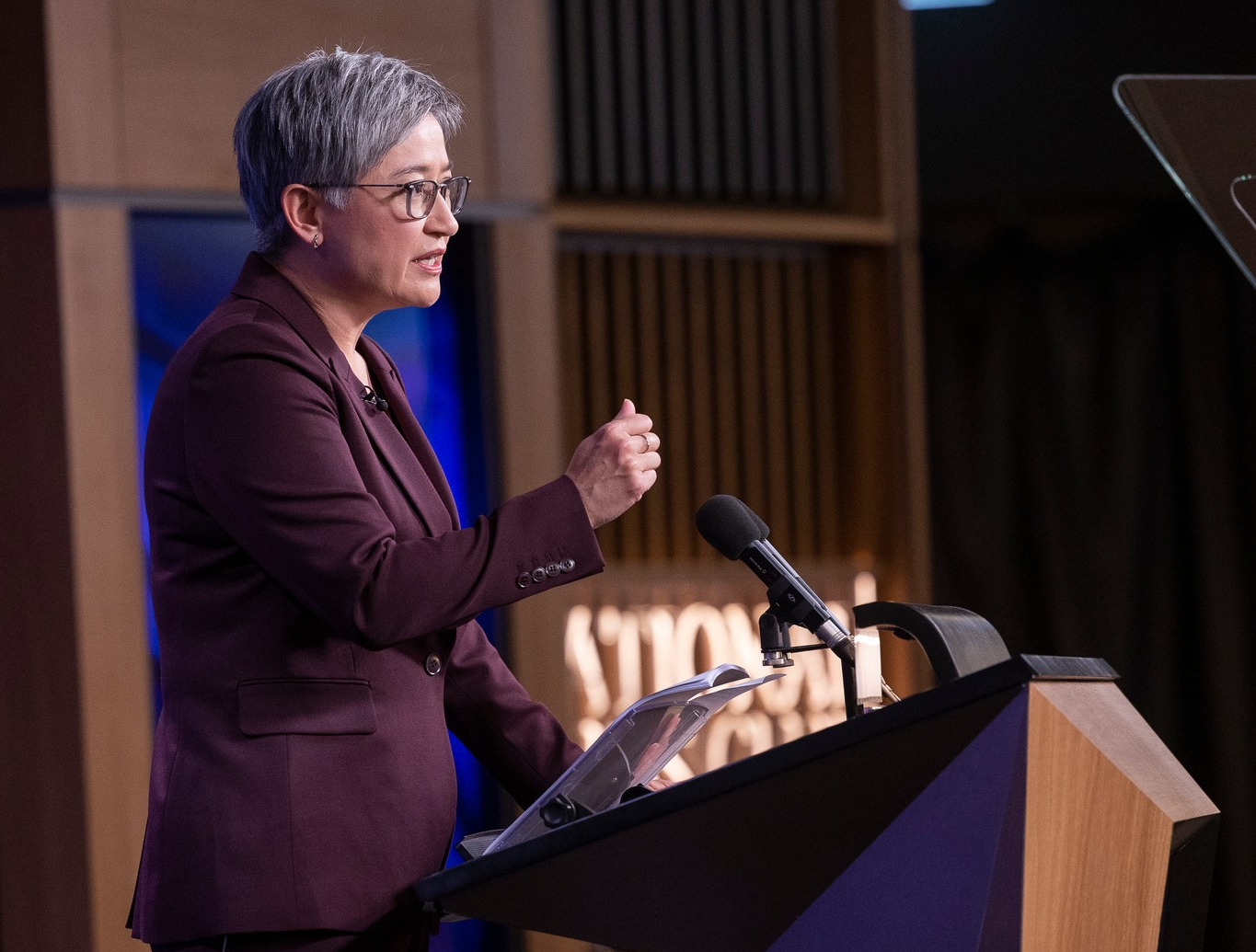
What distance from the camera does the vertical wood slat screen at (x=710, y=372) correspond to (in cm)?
405

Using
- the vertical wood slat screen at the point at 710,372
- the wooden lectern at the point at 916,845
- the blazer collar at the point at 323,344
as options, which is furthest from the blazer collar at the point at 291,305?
the vertical wood slat screen at the point at 710,372

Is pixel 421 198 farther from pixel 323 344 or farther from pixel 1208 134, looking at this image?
pixel 1208 134

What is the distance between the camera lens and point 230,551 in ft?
4.94

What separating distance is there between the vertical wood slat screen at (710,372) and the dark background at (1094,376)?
3.25ft

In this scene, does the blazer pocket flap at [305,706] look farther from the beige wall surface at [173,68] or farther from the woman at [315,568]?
the beige wall surface at [173,68]

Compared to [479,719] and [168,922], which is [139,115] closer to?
[479,719]

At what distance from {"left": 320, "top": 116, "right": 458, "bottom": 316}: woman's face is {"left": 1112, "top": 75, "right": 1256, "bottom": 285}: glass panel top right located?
0.68 meters

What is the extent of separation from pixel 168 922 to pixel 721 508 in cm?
63

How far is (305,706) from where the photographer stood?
147cm

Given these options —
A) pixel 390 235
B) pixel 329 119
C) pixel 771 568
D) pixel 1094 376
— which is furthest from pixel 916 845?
pixel 1094 376

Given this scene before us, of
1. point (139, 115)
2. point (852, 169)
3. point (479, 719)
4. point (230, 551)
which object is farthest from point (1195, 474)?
point (230, 551)

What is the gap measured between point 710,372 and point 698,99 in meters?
0.70

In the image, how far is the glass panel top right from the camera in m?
1.43

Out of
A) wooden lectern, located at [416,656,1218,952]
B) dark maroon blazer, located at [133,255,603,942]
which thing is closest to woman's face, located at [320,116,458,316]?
dark maroon blazer, located at [133,255,603,942]
